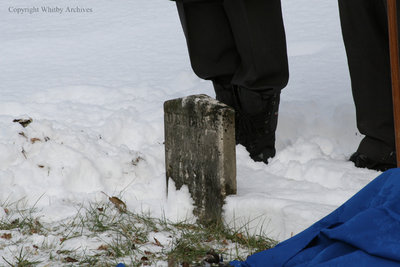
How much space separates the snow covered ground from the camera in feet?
10.1

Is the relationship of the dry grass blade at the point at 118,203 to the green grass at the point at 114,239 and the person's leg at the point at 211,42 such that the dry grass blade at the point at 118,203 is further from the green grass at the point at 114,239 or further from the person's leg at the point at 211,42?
the person's leg at the point at 211,42

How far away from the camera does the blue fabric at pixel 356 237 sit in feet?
6.17

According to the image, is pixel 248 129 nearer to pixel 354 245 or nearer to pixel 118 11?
pixel 354 245

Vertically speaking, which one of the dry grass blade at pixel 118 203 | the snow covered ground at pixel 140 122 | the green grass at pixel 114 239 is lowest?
the green grass at pixel 114 239

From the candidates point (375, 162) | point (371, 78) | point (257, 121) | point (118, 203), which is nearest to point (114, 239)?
point (118, 203)

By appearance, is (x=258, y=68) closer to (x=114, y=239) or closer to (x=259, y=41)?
(x=259, y=41)

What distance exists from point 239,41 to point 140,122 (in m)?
0.80

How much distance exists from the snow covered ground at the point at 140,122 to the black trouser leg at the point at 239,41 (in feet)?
1.33

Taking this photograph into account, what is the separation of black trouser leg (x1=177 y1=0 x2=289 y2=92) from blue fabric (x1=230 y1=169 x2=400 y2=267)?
5.01 feet

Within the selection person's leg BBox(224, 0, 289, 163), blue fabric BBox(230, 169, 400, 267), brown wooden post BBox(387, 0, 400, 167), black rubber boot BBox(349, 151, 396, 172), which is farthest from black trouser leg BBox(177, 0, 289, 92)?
blue fabric BBox(230, 169, 400, 267)

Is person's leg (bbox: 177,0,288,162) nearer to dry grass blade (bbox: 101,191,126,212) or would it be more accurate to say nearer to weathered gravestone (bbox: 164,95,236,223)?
weathered gravestone (bbox: 164,95,236,223)

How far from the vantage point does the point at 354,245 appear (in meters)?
1.94

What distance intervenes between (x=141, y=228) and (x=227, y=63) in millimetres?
1197

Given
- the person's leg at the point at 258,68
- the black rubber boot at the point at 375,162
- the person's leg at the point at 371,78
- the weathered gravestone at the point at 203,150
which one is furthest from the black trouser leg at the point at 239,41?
the weathered gravestone at the point at 203,150
